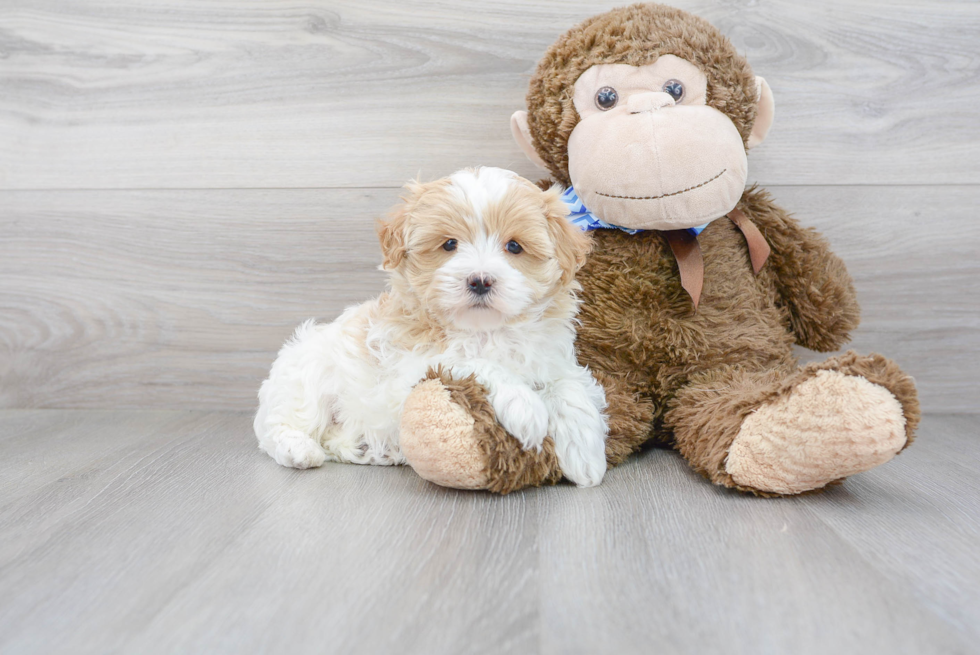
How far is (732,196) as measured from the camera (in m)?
1.13

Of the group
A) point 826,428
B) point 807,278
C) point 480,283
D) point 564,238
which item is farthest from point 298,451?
point 807,278

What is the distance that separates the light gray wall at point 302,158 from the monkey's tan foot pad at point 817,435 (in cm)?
68

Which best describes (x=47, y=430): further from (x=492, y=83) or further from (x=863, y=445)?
(x=863, y=445)

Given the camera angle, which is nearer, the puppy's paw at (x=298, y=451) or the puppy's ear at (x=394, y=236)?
the puppy's ear at (x=394, y=236)

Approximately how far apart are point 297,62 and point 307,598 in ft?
3.87

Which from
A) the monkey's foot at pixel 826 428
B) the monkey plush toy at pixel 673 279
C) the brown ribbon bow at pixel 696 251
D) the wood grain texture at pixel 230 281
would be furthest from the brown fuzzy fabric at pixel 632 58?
the monkey's foot at pixel 826 428

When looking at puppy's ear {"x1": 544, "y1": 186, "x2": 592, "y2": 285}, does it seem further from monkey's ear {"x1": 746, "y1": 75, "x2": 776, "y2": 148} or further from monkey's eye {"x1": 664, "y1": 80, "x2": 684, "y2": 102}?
monkey's ear {"x1": 746, "y1": 75, "x2": 776, "y2": 148}

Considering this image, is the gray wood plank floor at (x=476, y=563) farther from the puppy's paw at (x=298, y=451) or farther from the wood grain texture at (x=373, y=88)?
the wood grain texture at (x=373, y=88)

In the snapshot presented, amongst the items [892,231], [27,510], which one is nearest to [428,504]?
[27,510]

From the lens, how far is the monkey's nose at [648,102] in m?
1.11

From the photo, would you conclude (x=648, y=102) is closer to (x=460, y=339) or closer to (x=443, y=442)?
(x=460, y=339)

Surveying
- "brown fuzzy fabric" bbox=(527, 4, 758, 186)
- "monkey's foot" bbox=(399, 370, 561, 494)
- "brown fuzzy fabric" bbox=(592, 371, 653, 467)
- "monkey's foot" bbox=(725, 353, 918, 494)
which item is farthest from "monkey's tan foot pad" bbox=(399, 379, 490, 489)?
"brown fuzzy fabric" bbox=(527, 4, 758, 186)

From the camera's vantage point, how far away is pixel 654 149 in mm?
1081

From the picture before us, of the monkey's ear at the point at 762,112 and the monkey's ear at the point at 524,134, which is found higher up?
the monkey's ear at the point at 762,112
